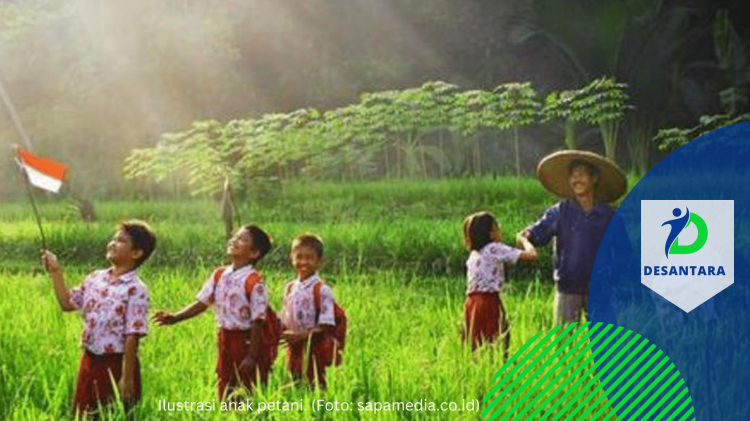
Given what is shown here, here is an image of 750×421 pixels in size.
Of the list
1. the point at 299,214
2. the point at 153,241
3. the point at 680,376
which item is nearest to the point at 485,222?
the point at 680,376

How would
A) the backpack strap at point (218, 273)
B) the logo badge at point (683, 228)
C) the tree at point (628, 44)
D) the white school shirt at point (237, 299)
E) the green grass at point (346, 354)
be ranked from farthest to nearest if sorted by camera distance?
the tree at point (628, 44), the logo badge at point (683, 228), the green grass at point (346, 354), the backpack strap at point (218, 273), the white school shirt at point (237, 299)

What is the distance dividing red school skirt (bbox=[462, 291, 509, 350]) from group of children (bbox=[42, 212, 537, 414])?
0.18 m

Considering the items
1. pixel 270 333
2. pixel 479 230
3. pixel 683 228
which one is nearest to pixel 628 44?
pixel 683 228

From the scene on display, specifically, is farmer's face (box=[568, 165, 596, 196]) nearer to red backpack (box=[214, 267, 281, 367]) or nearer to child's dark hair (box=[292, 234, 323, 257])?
child's dark hair (box=[292, 234, 323, 257])

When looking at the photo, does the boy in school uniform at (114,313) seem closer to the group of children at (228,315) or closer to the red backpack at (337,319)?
the group of children at (228,315)

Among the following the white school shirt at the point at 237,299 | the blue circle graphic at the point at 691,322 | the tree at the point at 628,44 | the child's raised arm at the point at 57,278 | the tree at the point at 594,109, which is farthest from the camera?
the tree at the point at 628,44

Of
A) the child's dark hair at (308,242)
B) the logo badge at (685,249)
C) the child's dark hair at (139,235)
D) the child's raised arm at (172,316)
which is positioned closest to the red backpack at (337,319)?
the child's dark hair at (308,242)

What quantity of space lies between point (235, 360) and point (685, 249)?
1.67m

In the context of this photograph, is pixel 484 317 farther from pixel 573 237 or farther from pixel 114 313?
pixel 114 313

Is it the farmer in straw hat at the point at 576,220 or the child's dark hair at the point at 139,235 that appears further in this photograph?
the farmer in straw hat at the point at 576,220

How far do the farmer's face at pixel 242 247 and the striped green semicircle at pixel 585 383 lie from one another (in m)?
0.81

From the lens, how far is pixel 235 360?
294 centimetres

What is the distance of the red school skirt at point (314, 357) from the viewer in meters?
2.99

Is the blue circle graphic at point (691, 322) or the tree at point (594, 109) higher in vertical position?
the tree at point (594, 109)
